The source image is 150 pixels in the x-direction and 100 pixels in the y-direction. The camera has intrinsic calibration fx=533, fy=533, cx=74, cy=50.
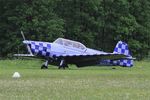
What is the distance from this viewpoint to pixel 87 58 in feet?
129

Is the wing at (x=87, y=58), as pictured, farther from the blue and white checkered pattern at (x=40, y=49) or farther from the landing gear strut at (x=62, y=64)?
the blue and white checkered pattern at (x=40, y=49)

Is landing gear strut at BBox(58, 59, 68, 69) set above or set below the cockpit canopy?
below

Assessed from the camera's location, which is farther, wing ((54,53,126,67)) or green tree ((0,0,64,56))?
green tree ((0,0,64,56))

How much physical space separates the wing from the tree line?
23.6m

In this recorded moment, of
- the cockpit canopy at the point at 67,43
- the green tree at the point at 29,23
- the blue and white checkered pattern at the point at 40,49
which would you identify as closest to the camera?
the blue and white checkered pattern at the point at 40,49

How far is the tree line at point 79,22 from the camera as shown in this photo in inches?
2520

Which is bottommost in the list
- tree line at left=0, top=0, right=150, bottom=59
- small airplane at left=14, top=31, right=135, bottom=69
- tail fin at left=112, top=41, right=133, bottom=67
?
tree line at left=0, top=0, right=150, bottom=59

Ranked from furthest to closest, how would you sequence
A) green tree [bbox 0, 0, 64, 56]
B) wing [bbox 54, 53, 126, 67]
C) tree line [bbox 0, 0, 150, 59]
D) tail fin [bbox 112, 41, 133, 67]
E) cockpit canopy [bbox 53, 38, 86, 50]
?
1. tree line [bbox 0, 0, 150, 59]
2. green tree [bbox 0, 0, 64, 56]
3. tail fin [bbox 112, 41, 133, 67]
4. cockpit canopy [bbox 53, 38, 86, 50]
5. wing [bbox 54, 53, 126, 67]

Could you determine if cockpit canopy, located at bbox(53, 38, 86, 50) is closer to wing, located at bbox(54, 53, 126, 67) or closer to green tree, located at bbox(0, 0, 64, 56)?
wing, located at bbox(54, 53, 126, 67)

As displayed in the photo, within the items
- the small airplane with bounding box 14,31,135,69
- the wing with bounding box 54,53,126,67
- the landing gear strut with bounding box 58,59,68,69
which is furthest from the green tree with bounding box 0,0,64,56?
the landing gear strut with bounding box 58,59,68,69

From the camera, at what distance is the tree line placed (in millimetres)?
64000

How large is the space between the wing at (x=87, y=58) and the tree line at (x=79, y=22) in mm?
23554

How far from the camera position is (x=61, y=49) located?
3934cm

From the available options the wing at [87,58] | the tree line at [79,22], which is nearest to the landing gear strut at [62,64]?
the wing at [87,58]
